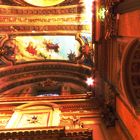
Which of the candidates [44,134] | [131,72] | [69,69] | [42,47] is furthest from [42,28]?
[44,134]

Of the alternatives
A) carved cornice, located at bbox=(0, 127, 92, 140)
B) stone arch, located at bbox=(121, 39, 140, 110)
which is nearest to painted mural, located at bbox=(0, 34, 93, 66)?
stone arch, located at bbox=(121, 39, 140, 110)

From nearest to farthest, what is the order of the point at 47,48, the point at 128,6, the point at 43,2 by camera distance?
1. the point at 128,6
2. the point at 43,2
3. the point at 47,48

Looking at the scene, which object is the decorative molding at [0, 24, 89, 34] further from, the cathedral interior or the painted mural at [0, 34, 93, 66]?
the painted mural at [0, 34, 93, 66]

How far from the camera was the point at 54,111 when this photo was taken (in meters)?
10.7

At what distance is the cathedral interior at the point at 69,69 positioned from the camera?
862cm

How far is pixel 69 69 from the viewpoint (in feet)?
59.0

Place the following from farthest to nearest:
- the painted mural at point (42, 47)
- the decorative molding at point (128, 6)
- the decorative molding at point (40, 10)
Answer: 1. the painted mural at point (42, 47)
2. the decorative molding at point (40, 10)
3. the decorative molding at point (128, 6)

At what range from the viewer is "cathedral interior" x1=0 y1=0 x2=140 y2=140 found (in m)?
8.62

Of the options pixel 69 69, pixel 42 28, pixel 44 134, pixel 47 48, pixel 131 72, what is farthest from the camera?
pixel 47 48

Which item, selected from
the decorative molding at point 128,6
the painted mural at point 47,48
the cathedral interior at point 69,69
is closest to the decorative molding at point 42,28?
the cathedral interior at point 69,69

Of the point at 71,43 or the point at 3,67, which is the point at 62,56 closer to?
the point at 71,43

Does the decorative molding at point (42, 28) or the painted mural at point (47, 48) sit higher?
the decorative molding at point (42, 28)

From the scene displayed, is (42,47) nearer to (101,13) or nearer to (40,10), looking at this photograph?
(40,10)

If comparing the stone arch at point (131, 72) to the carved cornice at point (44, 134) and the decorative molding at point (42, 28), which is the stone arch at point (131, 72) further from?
the decorative molding at point (42, 28)
